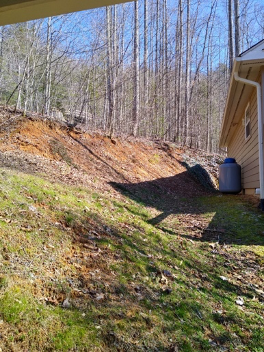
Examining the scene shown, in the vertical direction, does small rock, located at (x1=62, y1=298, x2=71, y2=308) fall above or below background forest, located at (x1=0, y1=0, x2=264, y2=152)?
below

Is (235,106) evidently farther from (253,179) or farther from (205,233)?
(205,233)

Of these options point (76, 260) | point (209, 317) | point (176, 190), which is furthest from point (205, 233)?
point (176, 190)

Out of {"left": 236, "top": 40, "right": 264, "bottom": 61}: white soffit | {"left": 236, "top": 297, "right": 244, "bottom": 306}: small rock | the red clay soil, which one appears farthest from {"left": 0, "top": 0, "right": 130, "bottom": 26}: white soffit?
{"left": 236, "top": 40, "right": 264, "bottom": 61}: white soffit

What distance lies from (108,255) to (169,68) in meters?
20.6

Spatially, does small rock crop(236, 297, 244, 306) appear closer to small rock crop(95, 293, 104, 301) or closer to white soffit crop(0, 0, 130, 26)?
small rock crop(95, 293, 104, 301)

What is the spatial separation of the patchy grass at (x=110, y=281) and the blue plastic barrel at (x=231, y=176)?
5634mm

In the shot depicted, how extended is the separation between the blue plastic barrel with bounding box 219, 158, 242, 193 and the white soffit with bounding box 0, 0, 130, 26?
31.0ft

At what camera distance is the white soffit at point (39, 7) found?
4.96 feet

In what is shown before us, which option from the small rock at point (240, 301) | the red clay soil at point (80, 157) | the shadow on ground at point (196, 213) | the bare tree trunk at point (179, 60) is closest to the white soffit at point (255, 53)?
the shadow on ground at point (196, 213)

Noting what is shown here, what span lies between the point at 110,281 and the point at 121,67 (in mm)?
14264

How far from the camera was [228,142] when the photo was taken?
52.9ft

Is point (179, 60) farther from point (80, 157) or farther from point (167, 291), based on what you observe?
point (167, 291)

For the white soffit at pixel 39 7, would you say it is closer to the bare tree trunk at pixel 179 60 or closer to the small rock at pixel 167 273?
the small rock at pixel 167 273

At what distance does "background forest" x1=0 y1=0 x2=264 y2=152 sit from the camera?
36.2 ft
